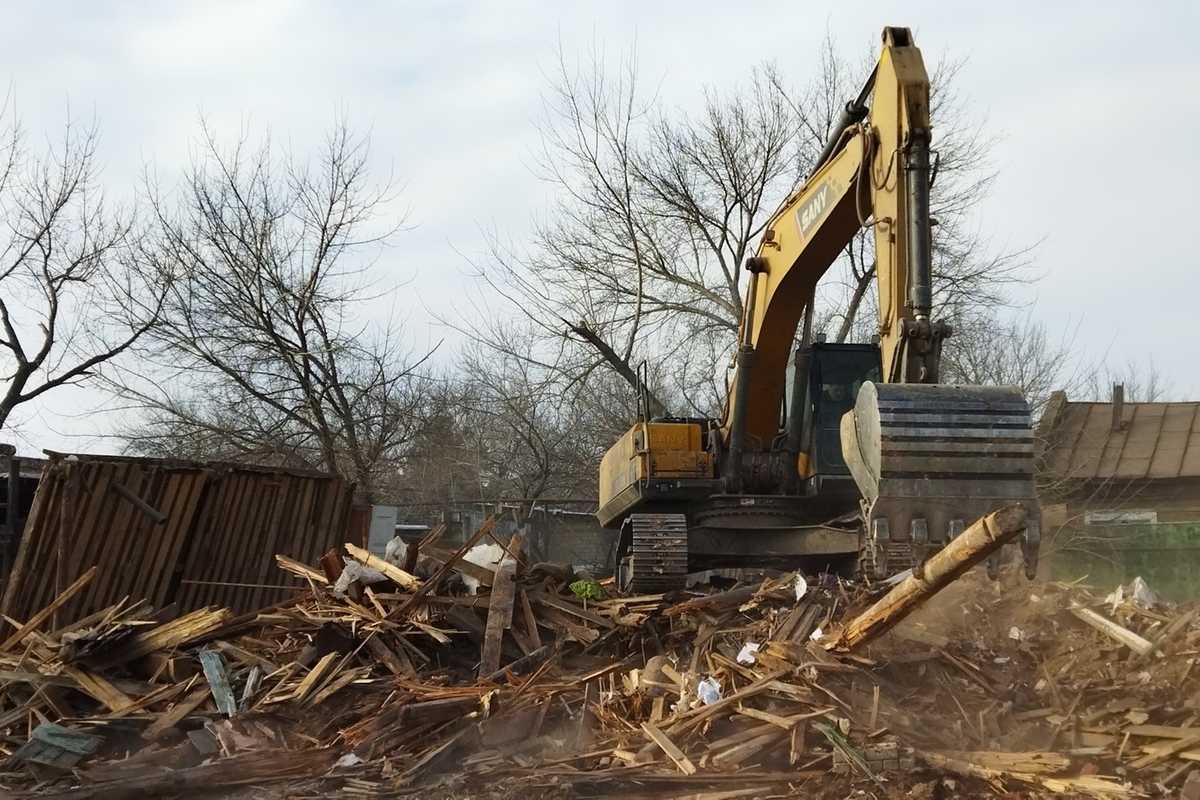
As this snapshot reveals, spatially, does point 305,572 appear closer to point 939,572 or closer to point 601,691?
point 601,691

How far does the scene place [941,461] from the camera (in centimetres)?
592

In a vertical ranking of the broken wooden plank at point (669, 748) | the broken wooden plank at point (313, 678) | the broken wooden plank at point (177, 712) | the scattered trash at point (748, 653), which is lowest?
the broken wooden plank at point (177, 712)

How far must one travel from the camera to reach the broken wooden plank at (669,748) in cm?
590

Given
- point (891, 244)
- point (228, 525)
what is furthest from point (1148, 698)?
point (228, 525)

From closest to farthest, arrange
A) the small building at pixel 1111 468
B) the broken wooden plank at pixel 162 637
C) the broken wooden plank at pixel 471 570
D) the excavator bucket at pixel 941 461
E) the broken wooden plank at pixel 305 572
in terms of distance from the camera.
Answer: the excavator bucket at pixel 941 461 → the broken wooden plank at pixel 162 637 → the broken wooden plank at pixel 471 570 → the broken wooden plank at pixel 305 572 → the small building at pixel 1111 468

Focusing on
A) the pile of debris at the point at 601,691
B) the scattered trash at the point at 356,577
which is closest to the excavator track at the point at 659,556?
the pile of debris at the point at 601,691

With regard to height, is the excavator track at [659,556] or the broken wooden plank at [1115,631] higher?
the excavator track at [659,556]

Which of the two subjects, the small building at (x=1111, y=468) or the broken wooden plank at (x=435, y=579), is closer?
the broken wooden plank at (x=435, y=579)

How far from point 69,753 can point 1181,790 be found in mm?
6465

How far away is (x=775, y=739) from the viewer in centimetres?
610

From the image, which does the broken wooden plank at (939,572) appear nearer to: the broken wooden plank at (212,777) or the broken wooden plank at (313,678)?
the broken wooden plank at (212,777)

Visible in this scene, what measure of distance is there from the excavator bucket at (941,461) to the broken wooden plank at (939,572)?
170 millimetres

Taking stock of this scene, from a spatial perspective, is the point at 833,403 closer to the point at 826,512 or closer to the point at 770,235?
the point at 826,512

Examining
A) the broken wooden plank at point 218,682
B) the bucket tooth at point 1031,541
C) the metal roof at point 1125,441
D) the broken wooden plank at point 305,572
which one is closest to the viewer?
the bucket tooth at point 1031,541
